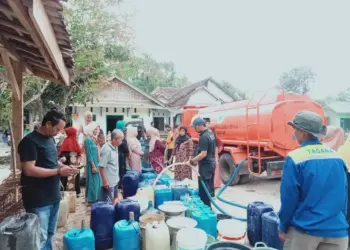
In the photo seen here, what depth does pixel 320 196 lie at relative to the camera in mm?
2082

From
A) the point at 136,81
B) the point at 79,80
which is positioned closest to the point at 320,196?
the point at 79,80

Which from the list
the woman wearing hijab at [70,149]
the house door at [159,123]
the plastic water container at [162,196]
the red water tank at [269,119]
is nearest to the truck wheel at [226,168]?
the red water tank at [269,119]

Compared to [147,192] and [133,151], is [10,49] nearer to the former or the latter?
[147,192]

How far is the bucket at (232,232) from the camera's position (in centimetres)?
334

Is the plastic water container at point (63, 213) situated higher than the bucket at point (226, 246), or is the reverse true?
the bucket at point (226, 246)

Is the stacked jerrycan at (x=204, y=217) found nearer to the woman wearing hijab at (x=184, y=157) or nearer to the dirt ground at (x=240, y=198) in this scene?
Answer: the dirt ground at (x=240, y=198)

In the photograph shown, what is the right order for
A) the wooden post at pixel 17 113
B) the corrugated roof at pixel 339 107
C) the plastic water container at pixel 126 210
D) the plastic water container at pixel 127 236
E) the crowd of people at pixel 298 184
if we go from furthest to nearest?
the corrugated roof at pixel 339 107 < the wooden post at pixel 17 113 < the plastic water container at pixel 126 210 < the plastic water container at pixel 127 236 < the crowd of people at pixel 298 184

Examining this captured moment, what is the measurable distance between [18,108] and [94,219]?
87.2 inches

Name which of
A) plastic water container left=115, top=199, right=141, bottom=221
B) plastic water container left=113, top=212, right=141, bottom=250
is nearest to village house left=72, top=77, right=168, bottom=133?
plastic water container left=115, top=199, right=141, bottom=221

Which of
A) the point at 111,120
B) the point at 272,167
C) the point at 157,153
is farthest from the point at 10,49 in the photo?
the point at 111,120

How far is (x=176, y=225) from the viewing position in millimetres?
3555

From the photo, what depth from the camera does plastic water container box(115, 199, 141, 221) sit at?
388 cm

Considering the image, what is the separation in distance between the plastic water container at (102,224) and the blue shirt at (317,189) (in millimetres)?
2446

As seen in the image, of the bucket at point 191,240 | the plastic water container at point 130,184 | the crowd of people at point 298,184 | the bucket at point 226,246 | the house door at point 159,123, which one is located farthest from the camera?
the house door at point 159,123
